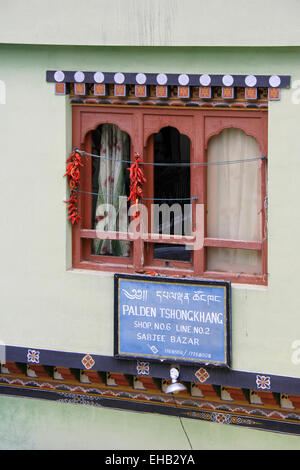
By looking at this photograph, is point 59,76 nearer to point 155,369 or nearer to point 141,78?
point 141,78

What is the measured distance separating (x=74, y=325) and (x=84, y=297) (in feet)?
1.01

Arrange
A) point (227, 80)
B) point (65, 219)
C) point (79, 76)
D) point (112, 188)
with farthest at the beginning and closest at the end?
point (112, 188)
point (65, 219)
point (79, 76)
point (227, 80)

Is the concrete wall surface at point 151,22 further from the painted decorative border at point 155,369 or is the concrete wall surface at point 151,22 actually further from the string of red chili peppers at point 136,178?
the painted decorative border at point 155,369

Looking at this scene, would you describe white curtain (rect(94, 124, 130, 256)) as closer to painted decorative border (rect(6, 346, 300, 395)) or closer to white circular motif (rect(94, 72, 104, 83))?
white circular motif (rect(94, 72, 104, 83))

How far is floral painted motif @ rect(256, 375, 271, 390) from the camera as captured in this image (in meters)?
→ 8.49

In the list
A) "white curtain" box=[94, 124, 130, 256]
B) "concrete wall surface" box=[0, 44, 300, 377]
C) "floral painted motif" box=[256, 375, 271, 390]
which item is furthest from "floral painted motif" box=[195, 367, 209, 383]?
"white curtain" box=[94, 124, 130, 256]

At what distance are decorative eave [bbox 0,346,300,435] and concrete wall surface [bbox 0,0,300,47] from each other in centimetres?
307

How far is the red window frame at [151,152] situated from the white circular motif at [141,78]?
0.29 meters

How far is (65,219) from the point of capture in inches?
359

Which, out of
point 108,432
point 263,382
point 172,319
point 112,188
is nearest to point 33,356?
point 108,432

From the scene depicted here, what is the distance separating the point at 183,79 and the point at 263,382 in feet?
9.61

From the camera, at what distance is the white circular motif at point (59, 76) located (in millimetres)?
8914
